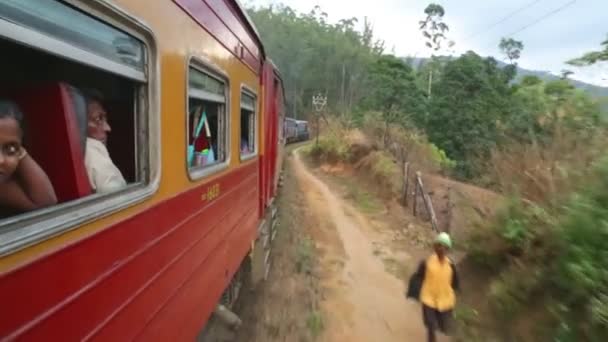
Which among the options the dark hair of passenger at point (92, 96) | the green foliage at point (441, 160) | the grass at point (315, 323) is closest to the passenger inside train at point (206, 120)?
the dark hair of passenger at point (92, 96)

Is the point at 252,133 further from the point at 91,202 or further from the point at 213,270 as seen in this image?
the point at 91,202

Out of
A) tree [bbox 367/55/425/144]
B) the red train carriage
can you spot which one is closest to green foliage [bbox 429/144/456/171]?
tree [bbox 367/55/425/144]

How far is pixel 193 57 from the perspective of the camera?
105 inches

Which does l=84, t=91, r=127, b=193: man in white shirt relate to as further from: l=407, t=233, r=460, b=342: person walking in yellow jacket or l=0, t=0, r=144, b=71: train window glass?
l=407, t=233, r=460, b=342: person walking in yellow jacket

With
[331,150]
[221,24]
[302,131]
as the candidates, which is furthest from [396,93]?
[221,24]

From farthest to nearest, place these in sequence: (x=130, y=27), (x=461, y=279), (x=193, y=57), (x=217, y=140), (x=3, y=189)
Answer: (x=461, y=279) < (x=217, y=140) < (x=193, y=57) < (x=130, y=27) < (x=3, y=189)

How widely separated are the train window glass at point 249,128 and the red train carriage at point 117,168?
1.50 m

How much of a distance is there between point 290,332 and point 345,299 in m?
1.53

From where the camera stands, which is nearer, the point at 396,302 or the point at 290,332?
the point at 290,332

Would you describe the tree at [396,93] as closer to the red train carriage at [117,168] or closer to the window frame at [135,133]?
the red train carriage at [117,168]

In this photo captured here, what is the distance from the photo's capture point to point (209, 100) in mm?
3205

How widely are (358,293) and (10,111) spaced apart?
6.24 metres

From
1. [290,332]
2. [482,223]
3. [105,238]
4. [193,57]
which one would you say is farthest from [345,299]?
[105,238]

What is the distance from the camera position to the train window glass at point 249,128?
4.97 meters
